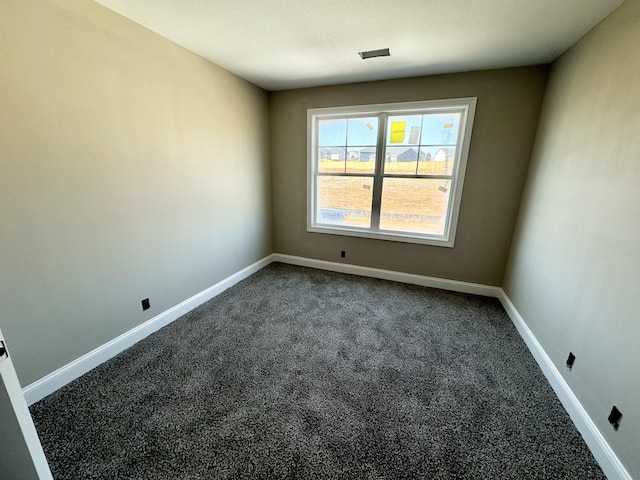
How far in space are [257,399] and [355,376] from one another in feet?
2.26

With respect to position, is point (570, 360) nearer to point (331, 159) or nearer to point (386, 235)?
point (386, 235)

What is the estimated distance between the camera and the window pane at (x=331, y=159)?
11.5 ft

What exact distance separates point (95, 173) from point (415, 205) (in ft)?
10.3

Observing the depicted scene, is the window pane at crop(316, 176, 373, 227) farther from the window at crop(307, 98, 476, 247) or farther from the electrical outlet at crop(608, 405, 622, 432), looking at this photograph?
the electrical outlet at crop(608, 405, 622, 432)

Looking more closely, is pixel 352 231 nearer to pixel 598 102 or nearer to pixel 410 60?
pixel 410 60

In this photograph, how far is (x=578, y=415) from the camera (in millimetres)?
1531

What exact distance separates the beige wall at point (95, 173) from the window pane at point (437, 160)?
2.33m

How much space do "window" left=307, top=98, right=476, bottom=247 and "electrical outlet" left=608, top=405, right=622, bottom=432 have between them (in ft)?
6.59

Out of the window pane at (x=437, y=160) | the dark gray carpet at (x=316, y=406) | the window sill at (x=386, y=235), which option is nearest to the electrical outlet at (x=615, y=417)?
the dark gray carpet at (x=316, y=406)

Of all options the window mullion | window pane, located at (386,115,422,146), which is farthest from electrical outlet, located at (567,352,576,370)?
window pane, located at (386,115,422,146)

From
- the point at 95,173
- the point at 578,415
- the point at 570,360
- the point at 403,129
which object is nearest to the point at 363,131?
the point at 403,129

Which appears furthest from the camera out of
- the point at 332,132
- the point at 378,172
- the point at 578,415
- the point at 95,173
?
the point at 332,132

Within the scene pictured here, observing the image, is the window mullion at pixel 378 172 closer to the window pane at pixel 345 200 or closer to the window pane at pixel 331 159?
the window pane at pixel 345 200

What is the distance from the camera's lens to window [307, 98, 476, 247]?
2980mm
